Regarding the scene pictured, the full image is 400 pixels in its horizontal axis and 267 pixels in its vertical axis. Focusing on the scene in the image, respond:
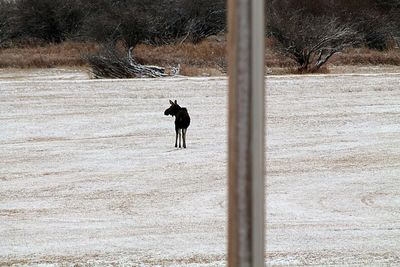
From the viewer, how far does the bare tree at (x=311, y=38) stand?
32344 millimetres

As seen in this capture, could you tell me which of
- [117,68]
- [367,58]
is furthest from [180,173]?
[367,58]

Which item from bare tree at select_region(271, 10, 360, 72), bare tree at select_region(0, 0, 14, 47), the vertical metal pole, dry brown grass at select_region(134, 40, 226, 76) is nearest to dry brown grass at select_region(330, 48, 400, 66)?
bare tree at select_region(271, 10, 360, 72)

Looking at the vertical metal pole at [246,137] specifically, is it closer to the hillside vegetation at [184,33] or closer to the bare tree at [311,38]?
the hillside vegetation at [184,33]

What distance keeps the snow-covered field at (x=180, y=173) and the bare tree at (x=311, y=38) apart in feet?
16.3

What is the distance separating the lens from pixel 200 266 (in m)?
10.0

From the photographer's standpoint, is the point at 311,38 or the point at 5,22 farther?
the point at 5,22

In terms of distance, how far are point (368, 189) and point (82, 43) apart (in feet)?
87.8

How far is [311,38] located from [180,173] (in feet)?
58.6

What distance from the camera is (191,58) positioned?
33.7m

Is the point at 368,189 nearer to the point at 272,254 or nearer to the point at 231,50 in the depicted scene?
the point at 272,254

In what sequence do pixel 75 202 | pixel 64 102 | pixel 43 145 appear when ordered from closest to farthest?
pixel 75 202 → pixel 43 145 → pixel 64 102

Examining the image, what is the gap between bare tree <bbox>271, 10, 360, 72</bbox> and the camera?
32.3 m

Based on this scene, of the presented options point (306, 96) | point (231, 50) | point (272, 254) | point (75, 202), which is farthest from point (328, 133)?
point (231, 50)

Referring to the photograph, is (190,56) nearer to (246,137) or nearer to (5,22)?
(5,22)
